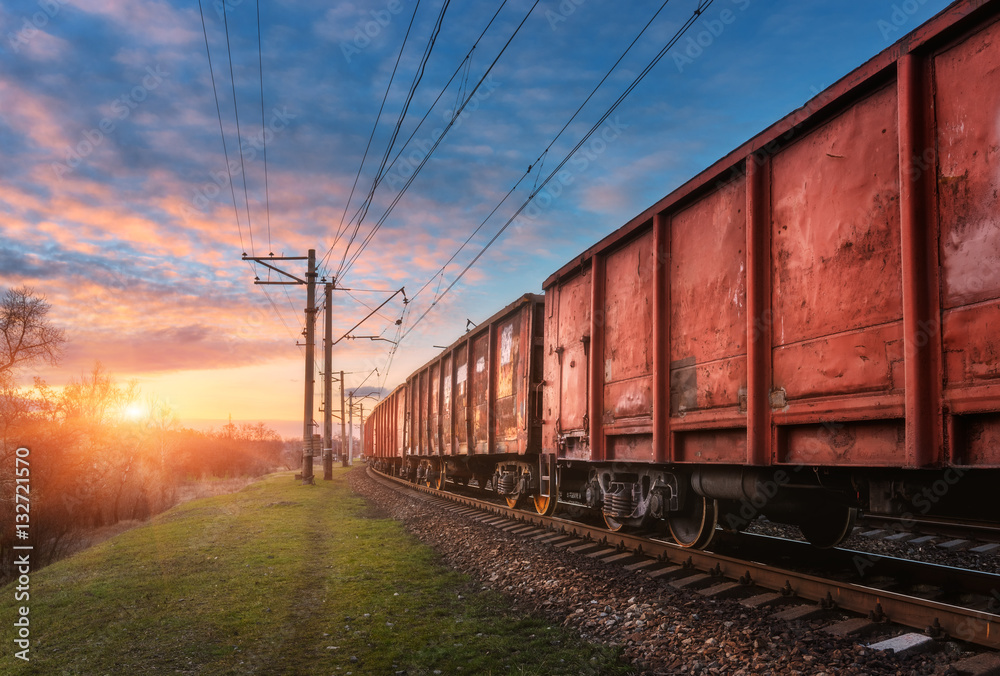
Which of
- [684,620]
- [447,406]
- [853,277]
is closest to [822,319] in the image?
[853,277]

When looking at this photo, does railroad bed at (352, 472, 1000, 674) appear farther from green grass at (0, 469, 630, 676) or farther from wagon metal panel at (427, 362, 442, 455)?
wagon metal panel at (427, 362, 442, 455)

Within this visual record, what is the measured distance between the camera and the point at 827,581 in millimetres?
4781

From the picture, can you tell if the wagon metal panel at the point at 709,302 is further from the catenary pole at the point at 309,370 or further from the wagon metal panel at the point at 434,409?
the catenary pole at the point at 309,370

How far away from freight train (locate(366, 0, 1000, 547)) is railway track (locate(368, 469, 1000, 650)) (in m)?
0.36

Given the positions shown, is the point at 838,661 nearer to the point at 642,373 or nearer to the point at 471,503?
the point at 642,373

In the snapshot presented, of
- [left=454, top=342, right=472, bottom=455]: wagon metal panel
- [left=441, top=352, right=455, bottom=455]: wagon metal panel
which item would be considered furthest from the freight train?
[left=441, top=352, right=455, bottom=455]: wagon metal panel

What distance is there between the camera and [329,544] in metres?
9.59

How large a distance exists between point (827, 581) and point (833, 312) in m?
2.17

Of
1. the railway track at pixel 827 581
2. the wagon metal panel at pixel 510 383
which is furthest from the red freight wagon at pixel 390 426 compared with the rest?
the railway track at pixel 827 581

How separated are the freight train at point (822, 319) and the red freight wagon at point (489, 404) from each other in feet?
6.95

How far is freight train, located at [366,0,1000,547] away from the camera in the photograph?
134 inches

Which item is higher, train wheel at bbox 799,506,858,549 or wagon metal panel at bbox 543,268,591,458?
wagon metal panel at bbox 543,268,591,458

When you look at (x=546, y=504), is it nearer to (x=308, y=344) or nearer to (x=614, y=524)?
(x=614, y=524)

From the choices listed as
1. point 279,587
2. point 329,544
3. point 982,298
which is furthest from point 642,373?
point 329,544
